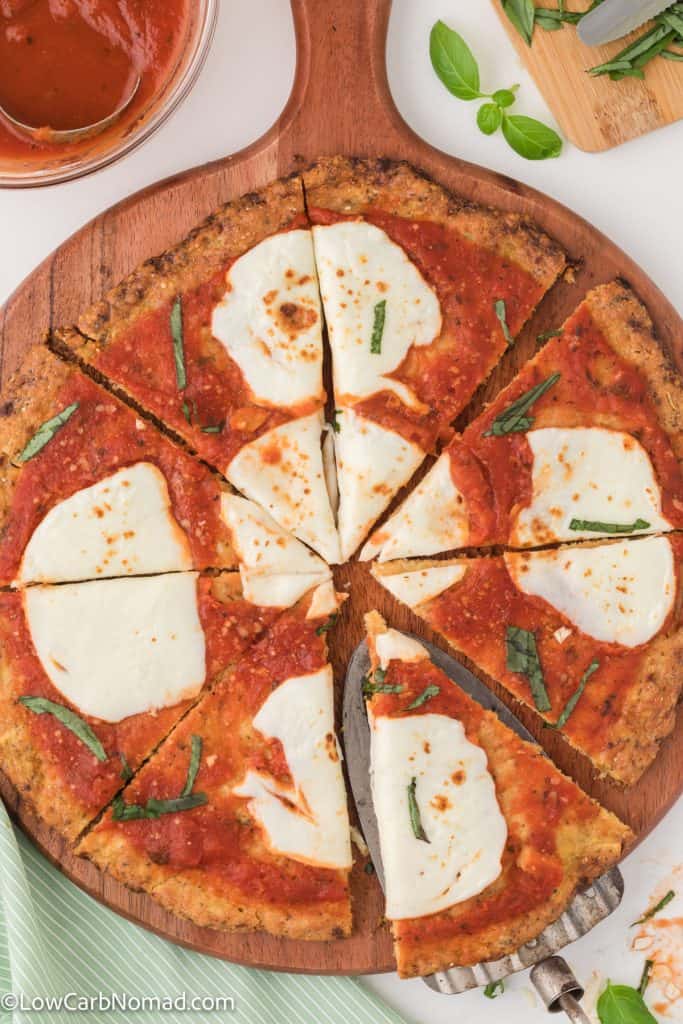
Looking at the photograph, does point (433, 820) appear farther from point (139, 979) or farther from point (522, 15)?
point (522, 15)

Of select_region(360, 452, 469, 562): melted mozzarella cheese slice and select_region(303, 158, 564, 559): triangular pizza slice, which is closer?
select_region(303, 158, 564, 559): triangular pizza slice

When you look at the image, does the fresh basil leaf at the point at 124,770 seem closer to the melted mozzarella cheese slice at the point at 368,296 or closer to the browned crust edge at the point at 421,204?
the melted mozzarella cheese slice at the point at 368,296

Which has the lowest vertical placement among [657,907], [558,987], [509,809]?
[657,907]

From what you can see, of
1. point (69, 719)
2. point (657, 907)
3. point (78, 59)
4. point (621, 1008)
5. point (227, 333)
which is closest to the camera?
point (78, 59)

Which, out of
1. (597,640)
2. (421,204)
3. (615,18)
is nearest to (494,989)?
(597,640)

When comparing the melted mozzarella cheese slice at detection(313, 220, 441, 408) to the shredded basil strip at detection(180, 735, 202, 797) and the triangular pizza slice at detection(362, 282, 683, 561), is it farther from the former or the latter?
the shredded basil strip at detection(180, 735, 202, 797)

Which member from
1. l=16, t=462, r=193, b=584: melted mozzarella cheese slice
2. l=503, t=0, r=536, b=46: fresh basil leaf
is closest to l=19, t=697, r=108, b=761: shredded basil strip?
l=16, t=462, r=193, b=584: melted mozzarella cheese slice
